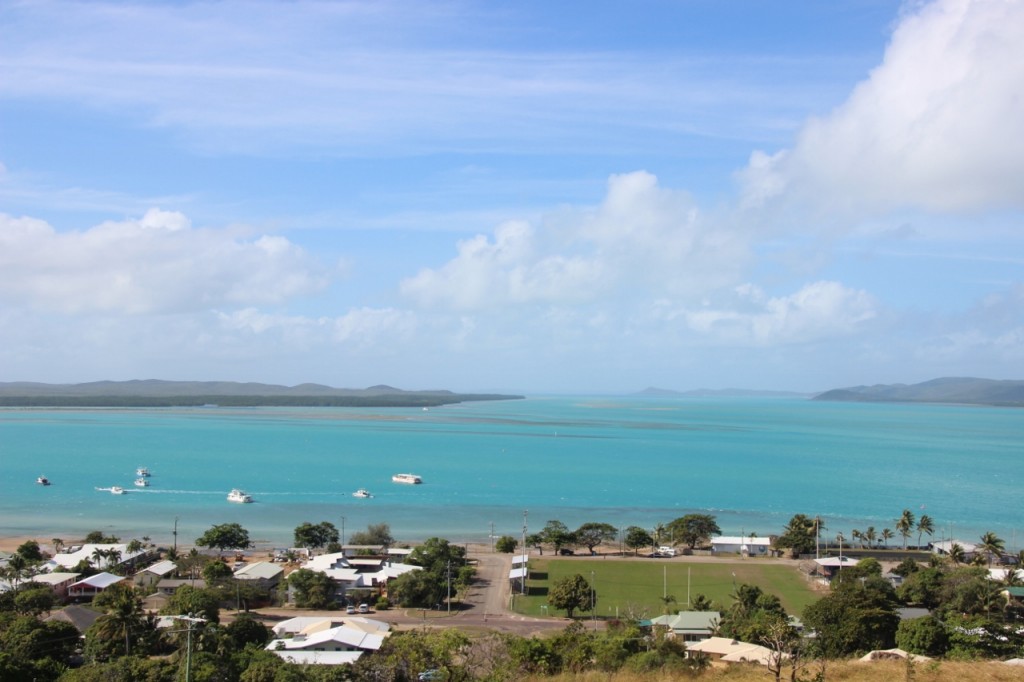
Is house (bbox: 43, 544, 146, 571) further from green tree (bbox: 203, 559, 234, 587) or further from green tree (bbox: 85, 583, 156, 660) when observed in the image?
green tree (bbox: 85, 583, 156, 660)

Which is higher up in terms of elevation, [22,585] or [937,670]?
[937,670]

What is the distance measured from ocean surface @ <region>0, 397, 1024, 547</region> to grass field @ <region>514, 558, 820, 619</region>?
855 cm

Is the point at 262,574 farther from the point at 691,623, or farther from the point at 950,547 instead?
the point at 950,547

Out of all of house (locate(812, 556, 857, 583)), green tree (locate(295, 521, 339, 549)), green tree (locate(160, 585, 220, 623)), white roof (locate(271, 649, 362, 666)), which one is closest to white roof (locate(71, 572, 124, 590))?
green tree (locate(160, 585, 220, 623))

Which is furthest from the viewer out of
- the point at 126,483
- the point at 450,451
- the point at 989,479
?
the point at 450,451

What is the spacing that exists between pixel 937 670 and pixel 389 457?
69.9 m

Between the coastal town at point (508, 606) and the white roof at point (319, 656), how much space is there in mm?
87

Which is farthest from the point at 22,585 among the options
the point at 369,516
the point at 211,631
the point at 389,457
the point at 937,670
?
the point at 389,457

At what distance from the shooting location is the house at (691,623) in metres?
22.1

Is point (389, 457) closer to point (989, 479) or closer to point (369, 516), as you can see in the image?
point (369, 516)

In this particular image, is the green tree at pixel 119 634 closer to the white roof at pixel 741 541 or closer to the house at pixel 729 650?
the house at pixel 729 650

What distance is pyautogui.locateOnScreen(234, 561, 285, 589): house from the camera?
2794 cm

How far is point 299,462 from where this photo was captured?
243 feet

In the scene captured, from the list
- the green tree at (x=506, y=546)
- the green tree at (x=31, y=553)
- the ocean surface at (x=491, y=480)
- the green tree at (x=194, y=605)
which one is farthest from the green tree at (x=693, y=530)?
the green tree at (x=31, y=553)
